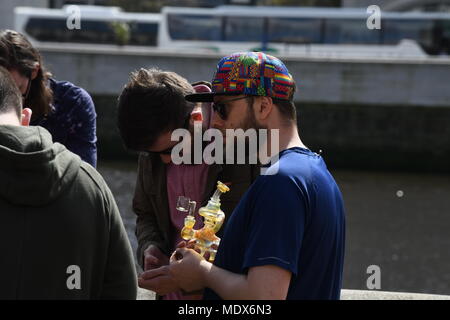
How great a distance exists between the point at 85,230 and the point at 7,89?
0.39 meters

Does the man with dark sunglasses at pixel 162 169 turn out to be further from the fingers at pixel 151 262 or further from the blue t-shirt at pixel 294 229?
the blue t-shirt at pixel 294 229

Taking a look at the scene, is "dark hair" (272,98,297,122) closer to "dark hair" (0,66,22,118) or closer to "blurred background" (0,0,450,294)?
"dark hair" (0,66,22,118)

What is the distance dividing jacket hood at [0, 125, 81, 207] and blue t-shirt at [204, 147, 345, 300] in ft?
1.53

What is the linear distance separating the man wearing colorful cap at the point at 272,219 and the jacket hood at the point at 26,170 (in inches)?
17.6

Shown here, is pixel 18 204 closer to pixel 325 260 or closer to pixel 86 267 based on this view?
pixel 86 267

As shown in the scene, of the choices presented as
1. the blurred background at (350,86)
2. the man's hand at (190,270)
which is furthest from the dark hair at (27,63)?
the blurred background at (350,86)

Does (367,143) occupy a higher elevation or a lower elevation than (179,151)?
lower

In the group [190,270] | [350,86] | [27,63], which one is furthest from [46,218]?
[350,86]

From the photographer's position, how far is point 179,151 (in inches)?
107

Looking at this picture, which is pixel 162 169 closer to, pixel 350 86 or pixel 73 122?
pixel 73 122

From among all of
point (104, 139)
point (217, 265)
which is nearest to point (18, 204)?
point (217, 265)

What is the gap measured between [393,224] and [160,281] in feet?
35.6

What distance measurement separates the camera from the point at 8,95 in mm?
1986

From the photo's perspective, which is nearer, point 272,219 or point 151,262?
point 272,219
